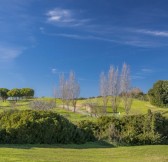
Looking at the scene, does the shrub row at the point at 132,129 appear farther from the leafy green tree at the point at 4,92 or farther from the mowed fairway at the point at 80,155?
the leafy green tree at the point at 4,92

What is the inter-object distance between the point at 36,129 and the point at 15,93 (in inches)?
3859

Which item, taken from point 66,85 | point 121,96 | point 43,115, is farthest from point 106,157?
point 66,85

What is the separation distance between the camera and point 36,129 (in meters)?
15.5

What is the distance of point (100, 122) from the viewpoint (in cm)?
2056

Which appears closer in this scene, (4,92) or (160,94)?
(160,94)

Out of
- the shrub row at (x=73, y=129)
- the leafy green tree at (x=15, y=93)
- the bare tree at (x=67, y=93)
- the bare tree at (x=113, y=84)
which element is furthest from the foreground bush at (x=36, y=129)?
the leafy green tree at (x=15, y=93)

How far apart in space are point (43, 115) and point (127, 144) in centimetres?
487

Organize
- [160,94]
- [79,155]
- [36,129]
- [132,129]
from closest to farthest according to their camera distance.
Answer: [79,155]
[36,129]
[132,129]
[160,94]

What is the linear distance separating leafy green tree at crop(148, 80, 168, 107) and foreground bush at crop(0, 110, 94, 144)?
60427 millimetres

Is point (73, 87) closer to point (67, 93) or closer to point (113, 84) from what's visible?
point (67, 93)

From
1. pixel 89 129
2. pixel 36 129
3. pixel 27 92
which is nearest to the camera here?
Result: pixel 36 129

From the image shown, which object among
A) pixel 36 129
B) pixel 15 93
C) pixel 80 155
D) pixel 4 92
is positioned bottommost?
pixel 80 155

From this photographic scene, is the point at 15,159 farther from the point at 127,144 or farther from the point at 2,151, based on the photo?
the point at 127,144

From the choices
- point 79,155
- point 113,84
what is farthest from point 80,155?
point 113,84
